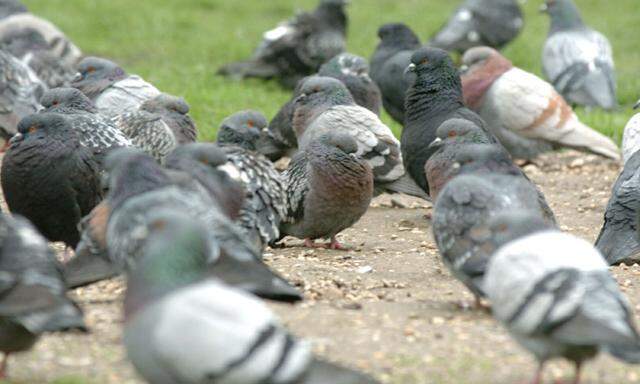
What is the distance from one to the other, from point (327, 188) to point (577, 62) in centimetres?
721

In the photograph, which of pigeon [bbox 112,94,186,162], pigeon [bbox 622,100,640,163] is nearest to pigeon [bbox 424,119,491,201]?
pigeon [bbox 622,100,640,163]

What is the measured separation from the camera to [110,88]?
10.5 metres

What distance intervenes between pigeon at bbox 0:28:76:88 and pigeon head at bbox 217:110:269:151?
5177 mm

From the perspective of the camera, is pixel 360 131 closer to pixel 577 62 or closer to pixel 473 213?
pixel 473 213

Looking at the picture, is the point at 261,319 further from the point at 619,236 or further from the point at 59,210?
the point at 619,236

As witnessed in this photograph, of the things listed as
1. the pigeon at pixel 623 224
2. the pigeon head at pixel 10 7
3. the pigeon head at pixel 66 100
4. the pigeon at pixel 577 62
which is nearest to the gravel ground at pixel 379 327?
the pigeon at pixel 623 224

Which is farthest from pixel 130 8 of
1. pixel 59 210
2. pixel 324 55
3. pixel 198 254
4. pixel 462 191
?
pixel 198 254

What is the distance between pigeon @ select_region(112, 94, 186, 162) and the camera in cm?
905

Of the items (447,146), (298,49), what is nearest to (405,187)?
(447,146)

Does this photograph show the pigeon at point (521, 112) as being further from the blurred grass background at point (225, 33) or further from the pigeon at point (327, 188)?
the pigeon at point (327, 188)

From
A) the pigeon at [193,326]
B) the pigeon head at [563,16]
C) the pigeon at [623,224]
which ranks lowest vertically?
the pigeon head at [563,16]

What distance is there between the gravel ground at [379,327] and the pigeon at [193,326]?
33.0 inches

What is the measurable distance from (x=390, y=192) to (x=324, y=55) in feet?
20.7

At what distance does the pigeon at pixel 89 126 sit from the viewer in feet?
26.2
